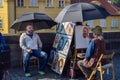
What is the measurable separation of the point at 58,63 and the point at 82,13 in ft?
6.40

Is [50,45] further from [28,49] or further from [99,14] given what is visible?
[99,14]

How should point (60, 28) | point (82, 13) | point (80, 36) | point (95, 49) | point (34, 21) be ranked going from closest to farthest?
point (95, 49), point (82, 13), point (80, 36), point (60, 28), point (34, 21)

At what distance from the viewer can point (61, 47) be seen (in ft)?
32.1

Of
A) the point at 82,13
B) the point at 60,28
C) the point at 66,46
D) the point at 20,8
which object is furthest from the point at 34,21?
the point at 20,8

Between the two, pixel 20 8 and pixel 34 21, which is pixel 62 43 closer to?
pixel 34 21

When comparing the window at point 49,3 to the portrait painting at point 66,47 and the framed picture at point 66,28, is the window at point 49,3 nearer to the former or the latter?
the framed picture at point 66,28

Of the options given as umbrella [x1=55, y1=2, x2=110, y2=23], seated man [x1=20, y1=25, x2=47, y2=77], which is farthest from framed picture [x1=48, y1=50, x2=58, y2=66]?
umbrella [x1=55, y1=2, x2=110, y2=23]

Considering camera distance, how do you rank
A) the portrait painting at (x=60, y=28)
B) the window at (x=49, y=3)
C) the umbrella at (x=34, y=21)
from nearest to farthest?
the portrait painting at (x=60, y=28)
the umbrella at (x=34, y=21)
the window at (x=49, y=3)

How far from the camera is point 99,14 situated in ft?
28.8

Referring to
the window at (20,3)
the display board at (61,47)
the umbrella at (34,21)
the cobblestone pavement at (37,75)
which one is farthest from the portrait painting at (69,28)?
the window at (20,3)

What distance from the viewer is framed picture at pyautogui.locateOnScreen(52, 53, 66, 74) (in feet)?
31.2

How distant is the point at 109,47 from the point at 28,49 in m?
4.59

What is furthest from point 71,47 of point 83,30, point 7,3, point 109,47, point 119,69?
point 7,3

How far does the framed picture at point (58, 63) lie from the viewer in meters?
9.52
